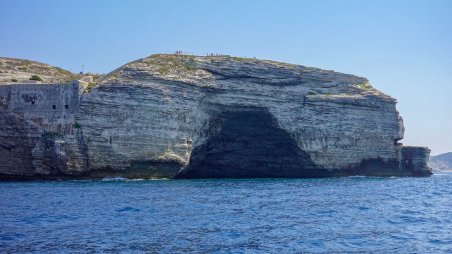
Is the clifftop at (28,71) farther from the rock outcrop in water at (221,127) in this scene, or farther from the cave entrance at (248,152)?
the cave entrance at (248,152)

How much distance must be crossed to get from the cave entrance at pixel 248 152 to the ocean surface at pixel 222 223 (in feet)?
70.7

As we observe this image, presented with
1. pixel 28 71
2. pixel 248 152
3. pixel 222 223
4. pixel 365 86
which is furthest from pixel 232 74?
pixel 222 223

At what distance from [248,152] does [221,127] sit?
15.6ft

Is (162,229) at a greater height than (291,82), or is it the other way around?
(291,82)

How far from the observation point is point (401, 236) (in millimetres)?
17891

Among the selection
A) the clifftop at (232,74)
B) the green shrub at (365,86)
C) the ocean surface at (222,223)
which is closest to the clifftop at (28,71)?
the clifftop at (232,74)

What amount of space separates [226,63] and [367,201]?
27.3 meters

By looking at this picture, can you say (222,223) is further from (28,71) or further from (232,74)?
(28,71)

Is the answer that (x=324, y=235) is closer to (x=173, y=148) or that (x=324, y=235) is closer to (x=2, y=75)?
(x=173, y=148)

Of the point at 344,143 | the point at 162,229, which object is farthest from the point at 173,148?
the point at 162,229

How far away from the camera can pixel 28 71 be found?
6066 centimetres

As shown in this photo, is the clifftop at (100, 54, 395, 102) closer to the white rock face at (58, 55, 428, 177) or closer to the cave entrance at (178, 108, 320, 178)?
the white rock face at (58, 55, 428, 177)

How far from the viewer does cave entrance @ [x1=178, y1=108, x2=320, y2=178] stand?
52938 mm

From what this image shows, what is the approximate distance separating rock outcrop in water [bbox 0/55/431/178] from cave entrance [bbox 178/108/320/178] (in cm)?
11
